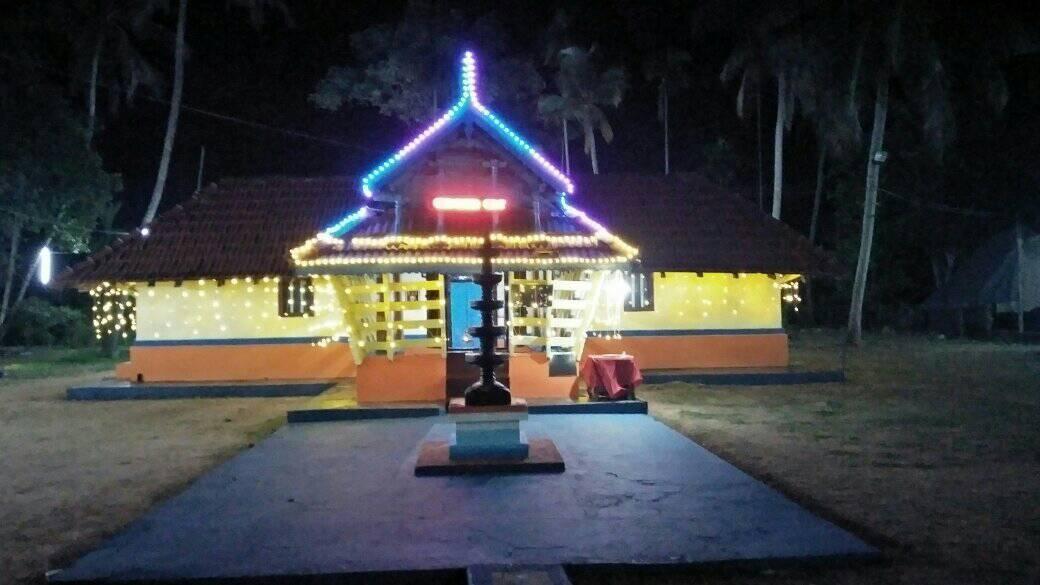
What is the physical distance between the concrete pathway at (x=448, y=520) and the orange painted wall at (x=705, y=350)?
9.61m

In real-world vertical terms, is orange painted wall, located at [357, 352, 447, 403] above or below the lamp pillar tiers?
below

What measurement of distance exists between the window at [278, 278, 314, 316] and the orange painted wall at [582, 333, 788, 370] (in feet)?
22.7

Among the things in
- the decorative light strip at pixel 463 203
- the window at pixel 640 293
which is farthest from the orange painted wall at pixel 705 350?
the decorative light strip at pixel 463 203

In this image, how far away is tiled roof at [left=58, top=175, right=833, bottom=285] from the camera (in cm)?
1978

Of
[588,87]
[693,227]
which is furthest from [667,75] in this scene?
[693,227]

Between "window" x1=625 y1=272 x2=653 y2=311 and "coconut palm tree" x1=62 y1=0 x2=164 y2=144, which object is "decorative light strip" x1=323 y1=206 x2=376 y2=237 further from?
"coconut palm tree" x1=62 y1=0 x2=164 y2=144

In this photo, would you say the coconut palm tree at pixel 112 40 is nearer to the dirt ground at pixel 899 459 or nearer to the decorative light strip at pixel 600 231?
the decorative light strip at pixel 600 231

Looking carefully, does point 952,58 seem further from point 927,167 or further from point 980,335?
point 980,335

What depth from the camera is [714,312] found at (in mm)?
20781

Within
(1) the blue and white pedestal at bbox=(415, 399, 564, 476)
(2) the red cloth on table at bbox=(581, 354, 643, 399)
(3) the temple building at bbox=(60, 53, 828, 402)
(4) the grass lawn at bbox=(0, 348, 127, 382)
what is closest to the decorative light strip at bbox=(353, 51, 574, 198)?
(3) the temple building at bbox=(60, 53, 828, 402)

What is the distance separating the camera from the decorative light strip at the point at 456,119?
1452 cm

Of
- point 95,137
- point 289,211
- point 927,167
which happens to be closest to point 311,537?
point 289,211

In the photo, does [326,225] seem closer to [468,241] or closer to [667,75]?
[468,241]

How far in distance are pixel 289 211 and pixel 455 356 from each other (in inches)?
328
